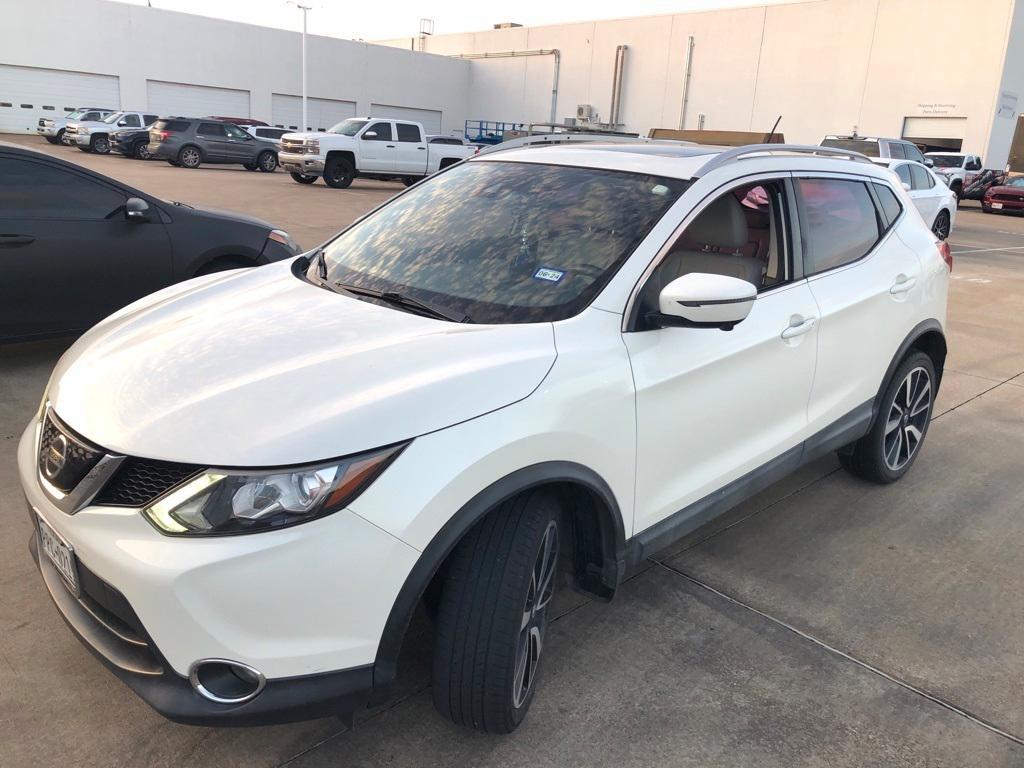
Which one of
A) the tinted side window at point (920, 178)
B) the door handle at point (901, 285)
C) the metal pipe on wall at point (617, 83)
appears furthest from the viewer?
the metal pipe on wall at point (617, 83)

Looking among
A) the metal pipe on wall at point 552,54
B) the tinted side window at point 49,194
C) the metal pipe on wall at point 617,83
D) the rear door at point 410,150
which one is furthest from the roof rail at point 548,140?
the metal pipe on wall at point 552,54

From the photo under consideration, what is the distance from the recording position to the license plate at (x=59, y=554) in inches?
84.1

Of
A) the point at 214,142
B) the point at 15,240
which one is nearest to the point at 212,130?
the point at 214,142

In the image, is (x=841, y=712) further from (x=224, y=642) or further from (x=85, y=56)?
(x=85, y=56)

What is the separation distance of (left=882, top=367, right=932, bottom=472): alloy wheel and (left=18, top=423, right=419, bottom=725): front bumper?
3205 mm

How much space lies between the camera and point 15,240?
17.0ft

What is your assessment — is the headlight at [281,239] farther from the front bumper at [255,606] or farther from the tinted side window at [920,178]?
the tinted side window at [920,178]

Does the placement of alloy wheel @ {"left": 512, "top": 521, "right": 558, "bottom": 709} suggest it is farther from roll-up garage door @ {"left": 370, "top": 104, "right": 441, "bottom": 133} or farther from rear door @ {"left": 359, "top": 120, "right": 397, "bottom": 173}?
roll-up garage door @ {"left": 370, "top": 104, "right": 441, "bottom": 133}

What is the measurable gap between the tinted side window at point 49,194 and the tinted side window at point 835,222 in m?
4.49

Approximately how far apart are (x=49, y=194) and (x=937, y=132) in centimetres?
3765

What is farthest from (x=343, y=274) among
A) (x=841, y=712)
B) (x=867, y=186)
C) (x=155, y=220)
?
(x=155, y=220)

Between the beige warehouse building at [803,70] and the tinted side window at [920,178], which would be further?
the beige warehouse building at [803,70]

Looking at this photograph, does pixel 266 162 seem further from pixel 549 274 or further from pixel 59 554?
pixel 59 554

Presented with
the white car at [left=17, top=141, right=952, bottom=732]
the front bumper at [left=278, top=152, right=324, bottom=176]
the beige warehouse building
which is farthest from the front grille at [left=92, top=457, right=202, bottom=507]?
the beige warehouse building
